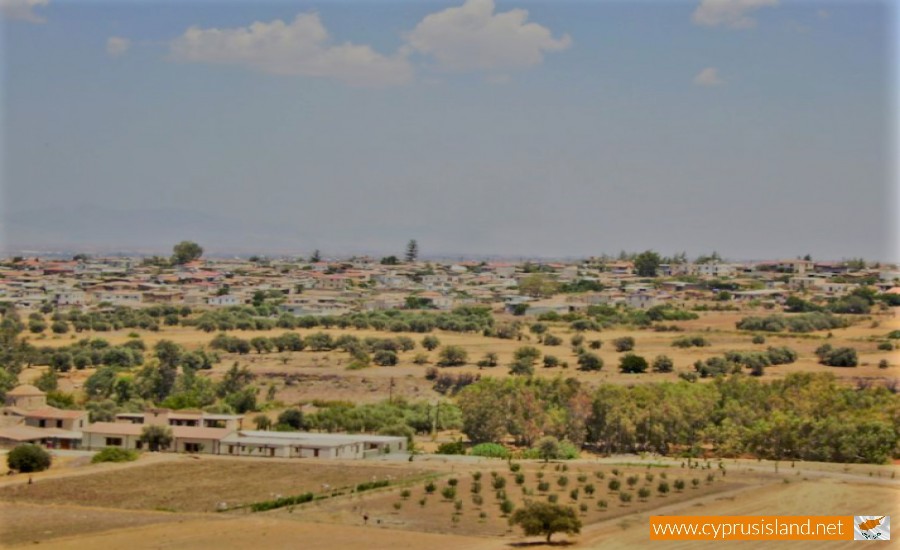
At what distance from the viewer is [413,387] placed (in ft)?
186

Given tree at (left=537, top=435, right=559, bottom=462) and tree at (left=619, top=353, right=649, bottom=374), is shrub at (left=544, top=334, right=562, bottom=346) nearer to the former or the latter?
tree at (left=619, top=353, right=649, bottom=374)

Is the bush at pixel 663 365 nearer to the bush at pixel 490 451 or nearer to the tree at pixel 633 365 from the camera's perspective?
the tree at pixel 633 365

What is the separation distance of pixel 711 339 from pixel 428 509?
146ft

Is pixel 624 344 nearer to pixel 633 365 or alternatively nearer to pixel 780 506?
pixel 633 365

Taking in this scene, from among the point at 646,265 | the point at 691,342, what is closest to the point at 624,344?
the point at 691,342

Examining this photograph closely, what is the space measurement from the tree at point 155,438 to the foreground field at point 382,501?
8.56ft

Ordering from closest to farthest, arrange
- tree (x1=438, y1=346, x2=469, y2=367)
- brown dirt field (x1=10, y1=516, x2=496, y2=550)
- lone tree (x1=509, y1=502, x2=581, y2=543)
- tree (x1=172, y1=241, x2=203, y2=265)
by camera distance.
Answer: brown dirt field (x1=10, y1=516, x2=496, y2=550) < lone tree (x1=509, y1=502, x2=581, y2=543) < tree (x1=438, y1=346, x2=469, y2=367) < tree (x1=172, y1=241, x2=203, y2=265)

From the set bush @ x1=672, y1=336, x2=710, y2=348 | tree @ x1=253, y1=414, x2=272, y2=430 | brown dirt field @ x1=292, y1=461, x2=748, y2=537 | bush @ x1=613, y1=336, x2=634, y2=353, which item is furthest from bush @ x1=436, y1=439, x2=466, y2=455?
bush @ x1=672, y1=336, x2=710, y2=348

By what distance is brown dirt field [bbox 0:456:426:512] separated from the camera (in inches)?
1277

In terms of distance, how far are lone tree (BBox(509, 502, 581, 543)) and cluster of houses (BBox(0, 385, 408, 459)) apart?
12547mm

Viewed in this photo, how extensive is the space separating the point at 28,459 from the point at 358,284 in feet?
289

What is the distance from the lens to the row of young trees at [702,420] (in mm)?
39969

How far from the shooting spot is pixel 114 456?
126ft

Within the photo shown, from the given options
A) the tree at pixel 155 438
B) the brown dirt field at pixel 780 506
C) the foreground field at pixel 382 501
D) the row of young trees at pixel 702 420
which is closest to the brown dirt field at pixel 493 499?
the foreground field at pixel 382 501
